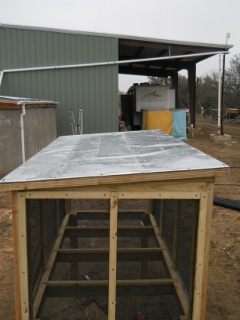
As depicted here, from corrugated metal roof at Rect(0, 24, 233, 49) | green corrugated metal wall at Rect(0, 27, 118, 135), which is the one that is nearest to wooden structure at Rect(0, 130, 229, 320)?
green corrugated metal wall at Rect(0, 27, 118, 135)

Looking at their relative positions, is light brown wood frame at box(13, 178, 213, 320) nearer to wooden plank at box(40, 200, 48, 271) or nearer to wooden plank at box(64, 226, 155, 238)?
wooden plank at box(40, 200, 48, 271)

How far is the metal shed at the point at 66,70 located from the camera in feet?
40.3

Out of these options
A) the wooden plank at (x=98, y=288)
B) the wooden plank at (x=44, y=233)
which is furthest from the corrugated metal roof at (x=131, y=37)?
the wooden plank at (x=98, y=288)

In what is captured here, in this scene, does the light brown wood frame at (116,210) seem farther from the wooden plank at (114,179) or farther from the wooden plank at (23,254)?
the wooden plank at (114,179)

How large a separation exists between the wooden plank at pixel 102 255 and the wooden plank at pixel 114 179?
1.73m

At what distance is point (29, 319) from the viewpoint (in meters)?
2.97

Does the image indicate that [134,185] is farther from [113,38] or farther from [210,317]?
[113,38]

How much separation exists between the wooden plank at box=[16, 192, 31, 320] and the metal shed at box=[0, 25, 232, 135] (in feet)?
34.1

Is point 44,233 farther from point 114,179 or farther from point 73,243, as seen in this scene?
point 114,179

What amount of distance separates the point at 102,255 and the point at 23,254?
142 cm

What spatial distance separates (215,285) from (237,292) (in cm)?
30

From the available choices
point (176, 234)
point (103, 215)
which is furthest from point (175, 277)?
point (103, 215)

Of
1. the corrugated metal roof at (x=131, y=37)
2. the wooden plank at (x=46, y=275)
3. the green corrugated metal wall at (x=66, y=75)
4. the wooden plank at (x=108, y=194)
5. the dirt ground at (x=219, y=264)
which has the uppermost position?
the corrugated metal roof at (x=131, y=37)

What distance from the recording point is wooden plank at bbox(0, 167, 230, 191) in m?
2.58
